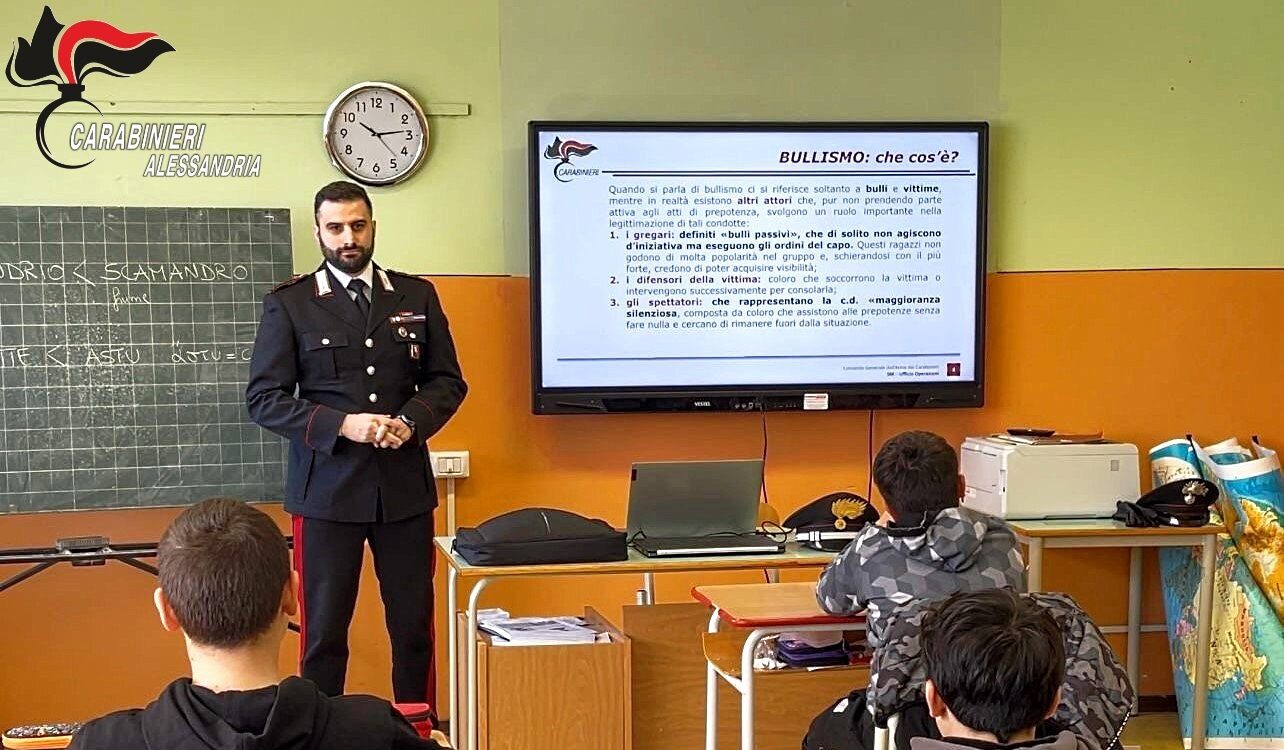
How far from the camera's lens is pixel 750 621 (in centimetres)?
339

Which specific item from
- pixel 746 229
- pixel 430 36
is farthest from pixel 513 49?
pixel 746 229

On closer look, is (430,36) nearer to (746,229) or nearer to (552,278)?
(552,278)

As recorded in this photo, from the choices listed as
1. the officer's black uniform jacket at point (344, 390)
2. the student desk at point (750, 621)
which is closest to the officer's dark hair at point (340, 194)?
the officer's black uniform jacket at point (344, 390)

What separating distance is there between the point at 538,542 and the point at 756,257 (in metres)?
1.67

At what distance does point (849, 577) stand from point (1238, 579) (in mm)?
2224

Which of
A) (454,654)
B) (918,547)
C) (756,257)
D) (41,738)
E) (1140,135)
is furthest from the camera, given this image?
(1140,135)

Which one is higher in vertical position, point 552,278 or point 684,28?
point 684,28

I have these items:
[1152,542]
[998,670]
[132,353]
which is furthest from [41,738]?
[1152,542]

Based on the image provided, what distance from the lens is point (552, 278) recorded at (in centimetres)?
491

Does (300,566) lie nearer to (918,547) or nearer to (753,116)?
(918,547)

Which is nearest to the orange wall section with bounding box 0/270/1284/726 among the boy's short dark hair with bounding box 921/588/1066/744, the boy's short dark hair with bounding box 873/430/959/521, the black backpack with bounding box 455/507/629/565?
the black backpack with bounding box 455/507/629/565

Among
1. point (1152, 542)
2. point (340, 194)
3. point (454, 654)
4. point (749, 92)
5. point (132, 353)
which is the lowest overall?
point (454, 654)

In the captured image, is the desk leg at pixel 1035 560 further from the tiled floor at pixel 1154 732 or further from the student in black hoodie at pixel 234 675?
the student in black hoodie at pixel 234 675

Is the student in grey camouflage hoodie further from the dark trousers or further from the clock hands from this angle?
the clock hands
